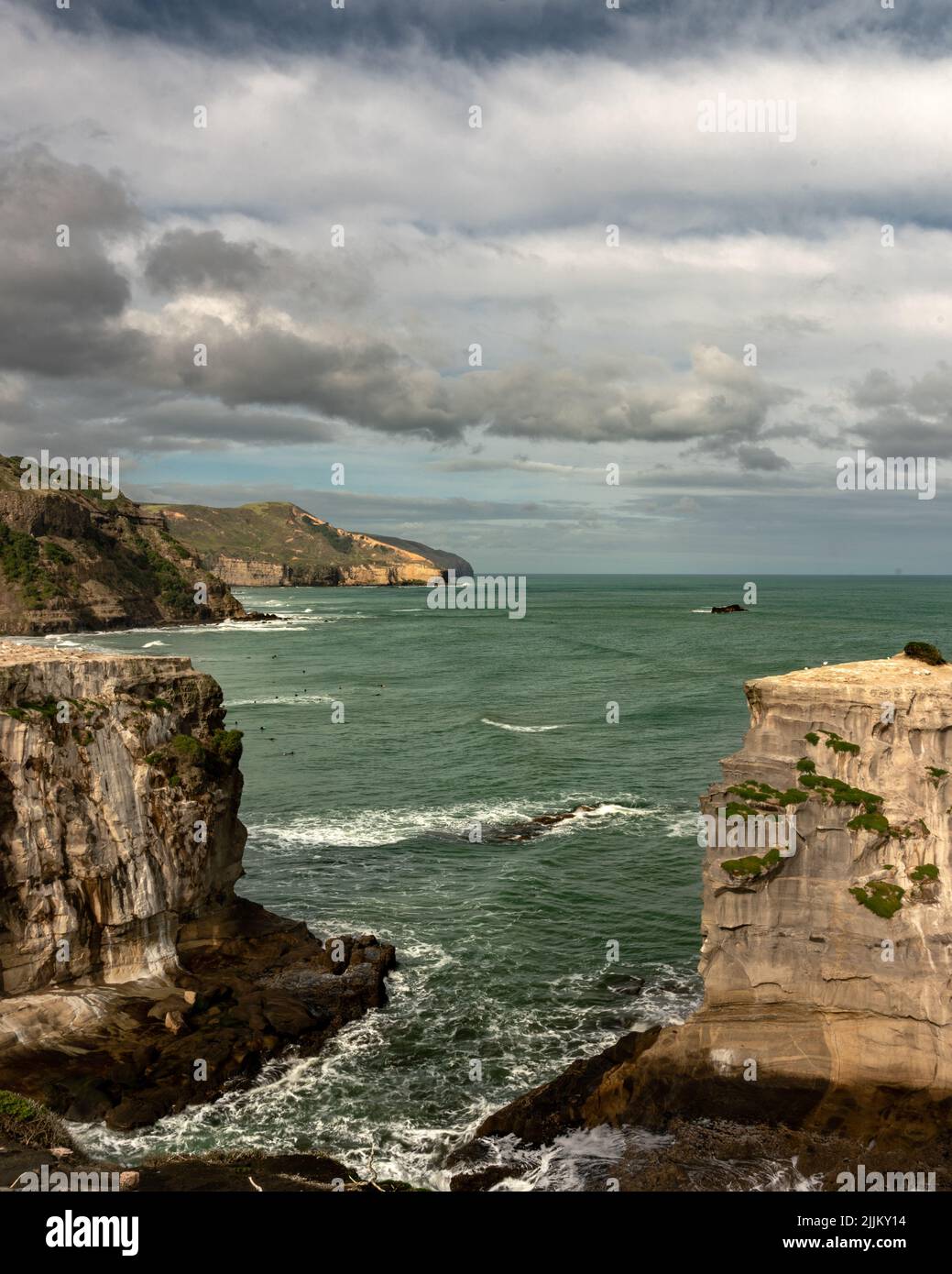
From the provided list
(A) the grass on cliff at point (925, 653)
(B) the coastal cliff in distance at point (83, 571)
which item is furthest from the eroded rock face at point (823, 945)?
(B) the coastal cliff in distance at point (83, 571)

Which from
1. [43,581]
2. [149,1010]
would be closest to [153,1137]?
[149,1010]

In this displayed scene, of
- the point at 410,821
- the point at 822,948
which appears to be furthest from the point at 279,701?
the point at 822,948

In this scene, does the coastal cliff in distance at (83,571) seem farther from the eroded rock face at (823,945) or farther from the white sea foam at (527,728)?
the eroded rock face at (823,945)

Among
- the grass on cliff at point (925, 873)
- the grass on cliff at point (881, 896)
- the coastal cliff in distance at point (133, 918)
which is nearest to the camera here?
the grass on cliff at point (881, 896)

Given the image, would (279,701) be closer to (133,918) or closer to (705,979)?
(133,918)

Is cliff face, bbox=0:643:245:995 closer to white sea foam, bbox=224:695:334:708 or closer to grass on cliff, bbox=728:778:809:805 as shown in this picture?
grass on cliff, bbox=728:778:809:805

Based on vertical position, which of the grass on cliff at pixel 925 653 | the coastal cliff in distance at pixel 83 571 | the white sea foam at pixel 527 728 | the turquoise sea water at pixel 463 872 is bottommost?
the turquoise sea water at pixel 463 872

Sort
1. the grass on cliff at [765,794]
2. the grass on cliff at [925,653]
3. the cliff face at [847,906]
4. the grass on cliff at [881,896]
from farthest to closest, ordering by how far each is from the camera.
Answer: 1. the grass on cliff at [925,653]
2. the grass on cliff at [765,794]
3. the grass on cliff at [881,896]
4. the cliff face at [847,906]
